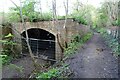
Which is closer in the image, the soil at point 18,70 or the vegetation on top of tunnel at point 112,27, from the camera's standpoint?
the soil at point 18,70

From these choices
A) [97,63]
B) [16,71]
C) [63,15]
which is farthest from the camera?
[63,15]

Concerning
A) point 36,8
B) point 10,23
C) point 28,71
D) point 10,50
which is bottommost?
point 28,71

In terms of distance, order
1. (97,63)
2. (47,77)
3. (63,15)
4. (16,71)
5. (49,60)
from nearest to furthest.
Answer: (47,77)
(97,63)
(16,71)
(49,60)
(63,15)

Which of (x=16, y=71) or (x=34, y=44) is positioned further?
(x=34, y=44)

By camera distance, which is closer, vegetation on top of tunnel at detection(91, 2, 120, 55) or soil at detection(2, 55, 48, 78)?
soil at detection(2, 55, 48, 78)

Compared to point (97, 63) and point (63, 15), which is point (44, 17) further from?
point (97, 63)

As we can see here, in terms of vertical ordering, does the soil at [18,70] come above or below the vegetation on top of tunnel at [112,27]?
below

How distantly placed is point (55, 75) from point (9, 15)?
26.0 feet

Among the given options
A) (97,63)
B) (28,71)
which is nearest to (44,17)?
(28,71)

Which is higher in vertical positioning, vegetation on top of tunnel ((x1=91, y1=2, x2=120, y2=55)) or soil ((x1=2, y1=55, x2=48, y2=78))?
vegetation on top of tunnel ((x1=91, y1=2, x2=120, y2=55))

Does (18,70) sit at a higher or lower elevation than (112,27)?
lower

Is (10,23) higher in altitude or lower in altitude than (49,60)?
higher

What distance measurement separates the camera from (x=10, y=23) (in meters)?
13.8

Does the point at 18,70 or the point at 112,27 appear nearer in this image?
the point at 18,70
